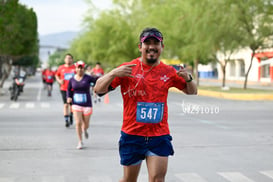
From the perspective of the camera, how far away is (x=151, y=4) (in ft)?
165

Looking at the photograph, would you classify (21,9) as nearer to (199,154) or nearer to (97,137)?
(97,137)

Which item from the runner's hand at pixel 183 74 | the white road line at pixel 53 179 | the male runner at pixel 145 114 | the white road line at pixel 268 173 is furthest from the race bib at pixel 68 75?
the runner's hand at pixel 183 74

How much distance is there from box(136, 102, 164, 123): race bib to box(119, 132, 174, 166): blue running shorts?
0.16 metres

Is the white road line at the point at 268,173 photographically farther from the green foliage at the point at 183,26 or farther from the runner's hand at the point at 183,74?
the green foliage at the point at 183,26

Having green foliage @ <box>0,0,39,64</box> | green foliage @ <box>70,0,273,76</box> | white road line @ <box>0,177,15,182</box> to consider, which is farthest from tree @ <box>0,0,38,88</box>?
white road line @ <box>0,177,15,182</box>

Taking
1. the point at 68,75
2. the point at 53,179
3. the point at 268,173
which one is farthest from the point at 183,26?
the point at 53,179

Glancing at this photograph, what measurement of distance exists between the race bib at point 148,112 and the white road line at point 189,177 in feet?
8.08

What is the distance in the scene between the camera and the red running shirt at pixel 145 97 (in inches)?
178

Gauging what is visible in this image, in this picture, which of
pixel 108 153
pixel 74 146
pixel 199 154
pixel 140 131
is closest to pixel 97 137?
pixel 74 146

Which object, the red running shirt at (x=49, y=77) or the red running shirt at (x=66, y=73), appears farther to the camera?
the red running shirt at (x=49, y=77)

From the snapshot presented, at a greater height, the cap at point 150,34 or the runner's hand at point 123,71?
the cap at point 150,34

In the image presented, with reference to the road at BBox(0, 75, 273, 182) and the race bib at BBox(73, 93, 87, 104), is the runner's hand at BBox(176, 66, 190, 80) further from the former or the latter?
the race bib at BBox(73, 93, 87, 104)

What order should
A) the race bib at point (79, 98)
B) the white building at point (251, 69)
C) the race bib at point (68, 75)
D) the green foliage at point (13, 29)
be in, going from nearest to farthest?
the race bib at point (79, 98), the race bib at point (68, 75), the green foliage at point (13, 29), the white building at point (251, 69)

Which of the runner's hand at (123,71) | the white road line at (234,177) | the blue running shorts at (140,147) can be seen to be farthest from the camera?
the white road line at (234,177)
